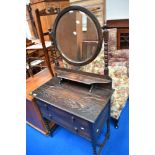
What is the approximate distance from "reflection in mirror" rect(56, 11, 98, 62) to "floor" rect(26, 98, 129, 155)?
35.6 inches

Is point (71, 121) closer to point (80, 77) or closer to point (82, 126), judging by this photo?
point (82, 126)

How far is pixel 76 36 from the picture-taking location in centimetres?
110

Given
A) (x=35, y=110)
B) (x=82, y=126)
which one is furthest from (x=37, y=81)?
(x=82, y=126)

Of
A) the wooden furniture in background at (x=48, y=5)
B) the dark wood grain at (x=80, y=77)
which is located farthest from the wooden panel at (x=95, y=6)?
the dark wood grain at (x=80, y=77)

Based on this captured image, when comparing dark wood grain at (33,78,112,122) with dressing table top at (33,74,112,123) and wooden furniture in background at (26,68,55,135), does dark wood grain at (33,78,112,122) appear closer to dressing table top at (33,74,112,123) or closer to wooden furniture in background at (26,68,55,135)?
dressing table top at (33,74,112,123)

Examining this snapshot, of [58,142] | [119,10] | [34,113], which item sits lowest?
[58,142]

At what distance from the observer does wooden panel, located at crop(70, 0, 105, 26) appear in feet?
4.97

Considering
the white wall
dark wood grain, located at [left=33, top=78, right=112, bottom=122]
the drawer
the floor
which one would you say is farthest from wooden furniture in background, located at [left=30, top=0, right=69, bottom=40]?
the floor

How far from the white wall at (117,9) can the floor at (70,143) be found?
1515 mm

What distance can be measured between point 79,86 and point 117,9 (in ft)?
4.98
